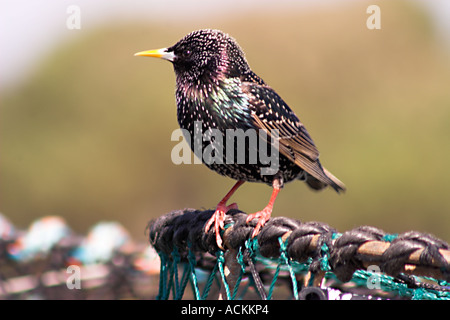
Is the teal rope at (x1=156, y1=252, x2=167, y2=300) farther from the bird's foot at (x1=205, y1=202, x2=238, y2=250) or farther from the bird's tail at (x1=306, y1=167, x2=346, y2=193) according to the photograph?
the bird's tail at (x1=306, y1=167, x2=346, y2=193)

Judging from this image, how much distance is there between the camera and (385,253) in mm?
1649

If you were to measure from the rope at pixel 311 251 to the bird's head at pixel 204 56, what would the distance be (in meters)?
0.78

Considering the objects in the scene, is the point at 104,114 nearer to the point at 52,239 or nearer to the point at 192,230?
the point at 52,239

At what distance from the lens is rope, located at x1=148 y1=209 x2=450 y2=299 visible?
1.61m

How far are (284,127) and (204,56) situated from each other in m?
0.61

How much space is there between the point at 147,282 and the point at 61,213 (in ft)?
25.2

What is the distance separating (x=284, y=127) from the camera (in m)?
3.23

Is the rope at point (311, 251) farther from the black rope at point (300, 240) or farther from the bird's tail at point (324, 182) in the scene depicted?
the bird's tail at point (324, 182)

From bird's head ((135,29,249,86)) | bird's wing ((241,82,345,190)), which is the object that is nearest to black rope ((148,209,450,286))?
bird's wing ((241,82,345,190))

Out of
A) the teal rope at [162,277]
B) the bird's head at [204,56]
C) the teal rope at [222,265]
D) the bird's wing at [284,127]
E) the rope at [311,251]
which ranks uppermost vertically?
the bird's head at [204,56]

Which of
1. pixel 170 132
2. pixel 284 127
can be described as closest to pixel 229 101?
pixel 284 127

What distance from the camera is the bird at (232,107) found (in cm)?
290

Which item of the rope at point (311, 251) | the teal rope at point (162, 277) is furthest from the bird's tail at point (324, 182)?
the teal rope at point (162, 277)
